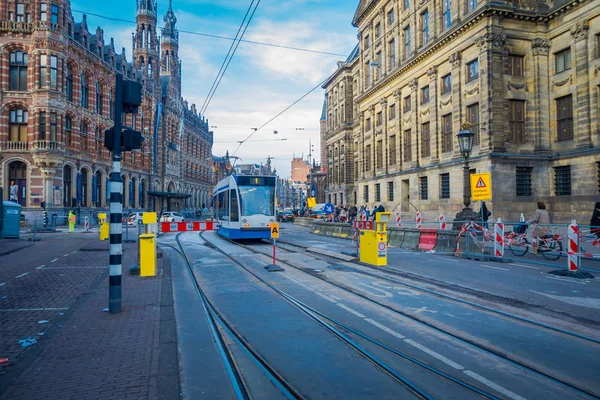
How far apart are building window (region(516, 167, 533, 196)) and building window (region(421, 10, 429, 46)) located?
1298cm

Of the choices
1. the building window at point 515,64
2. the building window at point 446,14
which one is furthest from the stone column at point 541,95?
the building window at point 446,14

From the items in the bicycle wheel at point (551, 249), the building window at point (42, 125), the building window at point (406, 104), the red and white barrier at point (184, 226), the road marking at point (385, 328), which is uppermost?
the building window at point (406, 104)

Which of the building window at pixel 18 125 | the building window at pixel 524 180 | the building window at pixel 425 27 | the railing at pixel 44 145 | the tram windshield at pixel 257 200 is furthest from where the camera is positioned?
the building window at pixel 18 125

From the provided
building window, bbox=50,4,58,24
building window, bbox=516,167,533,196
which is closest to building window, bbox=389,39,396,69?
building window, bbox=516,167,533,196

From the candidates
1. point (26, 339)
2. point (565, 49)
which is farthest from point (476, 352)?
point (565, 49)

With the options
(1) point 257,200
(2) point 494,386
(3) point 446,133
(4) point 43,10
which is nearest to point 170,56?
(4) point 43,10

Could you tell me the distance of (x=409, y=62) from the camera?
111 feet

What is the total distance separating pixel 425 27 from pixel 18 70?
34.8 m

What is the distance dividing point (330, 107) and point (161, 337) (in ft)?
203

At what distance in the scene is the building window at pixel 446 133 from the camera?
1175 inches

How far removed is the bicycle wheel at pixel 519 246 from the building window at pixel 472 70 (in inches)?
632

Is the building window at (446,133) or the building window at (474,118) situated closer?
the building window at (474,118)

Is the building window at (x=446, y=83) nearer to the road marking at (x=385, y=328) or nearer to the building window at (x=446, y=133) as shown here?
the building window at (x=446, y=133)

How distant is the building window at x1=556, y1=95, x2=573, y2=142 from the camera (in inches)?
998
